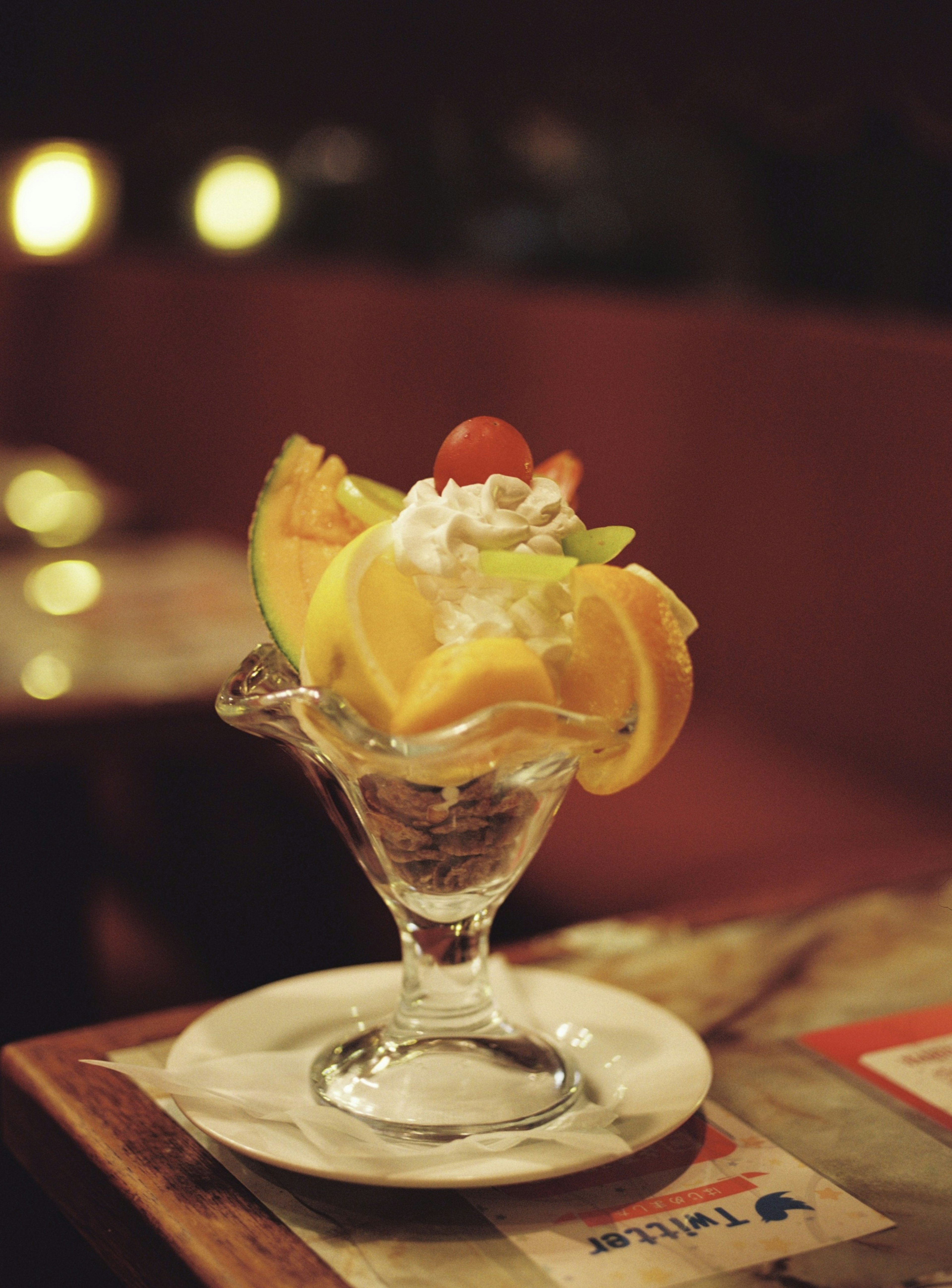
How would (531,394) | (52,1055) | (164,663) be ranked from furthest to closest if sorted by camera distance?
1. (531,394)
2. (164,663)
3. (52,1055)

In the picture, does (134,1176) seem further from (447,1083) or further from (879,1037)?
(879,1037)

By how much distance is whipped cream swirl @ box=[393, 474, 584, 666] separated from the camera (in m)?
0.74

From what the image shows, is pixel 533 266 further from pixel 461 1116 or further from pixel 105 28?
pixel 461 1116

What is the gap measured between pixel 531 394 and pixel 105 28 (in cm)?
248

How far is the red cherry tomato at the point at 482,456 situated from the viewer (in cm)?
80

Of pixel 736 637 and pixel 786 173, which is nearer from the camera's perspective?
pixel 736 637

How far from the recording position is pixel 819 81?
2.25 metres

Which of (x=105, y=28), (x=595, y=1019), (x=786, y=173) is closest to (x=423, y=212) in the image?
(x=105, y=28)

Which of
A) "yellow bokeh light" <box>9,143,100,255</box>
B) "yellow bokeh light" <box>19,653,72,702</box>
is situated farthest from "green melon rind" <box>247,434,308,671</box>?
"yellow bokeh light" <box>9,143,100,255</box>

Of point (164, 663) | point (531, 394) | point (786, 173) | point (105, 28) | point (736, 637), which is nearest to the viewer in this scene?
point (164, 663)

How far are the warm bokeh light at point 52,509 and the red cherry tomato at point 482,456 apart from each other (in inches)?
72.5

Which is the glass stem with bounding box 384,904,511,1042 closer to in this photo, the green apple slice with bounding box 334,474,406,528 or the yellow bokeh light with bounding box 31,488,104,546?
the green apple slice with bounding box 334,474,406,528

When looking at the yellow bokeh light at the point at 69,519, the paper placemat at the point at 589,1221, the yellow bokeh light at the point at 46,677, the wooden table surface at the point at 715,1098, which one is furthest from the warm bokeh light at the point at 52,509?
the paper placemat at the point at 589,1221

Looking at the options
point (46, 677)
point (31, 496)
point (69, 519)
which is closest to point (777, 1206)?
point (46, 677)
